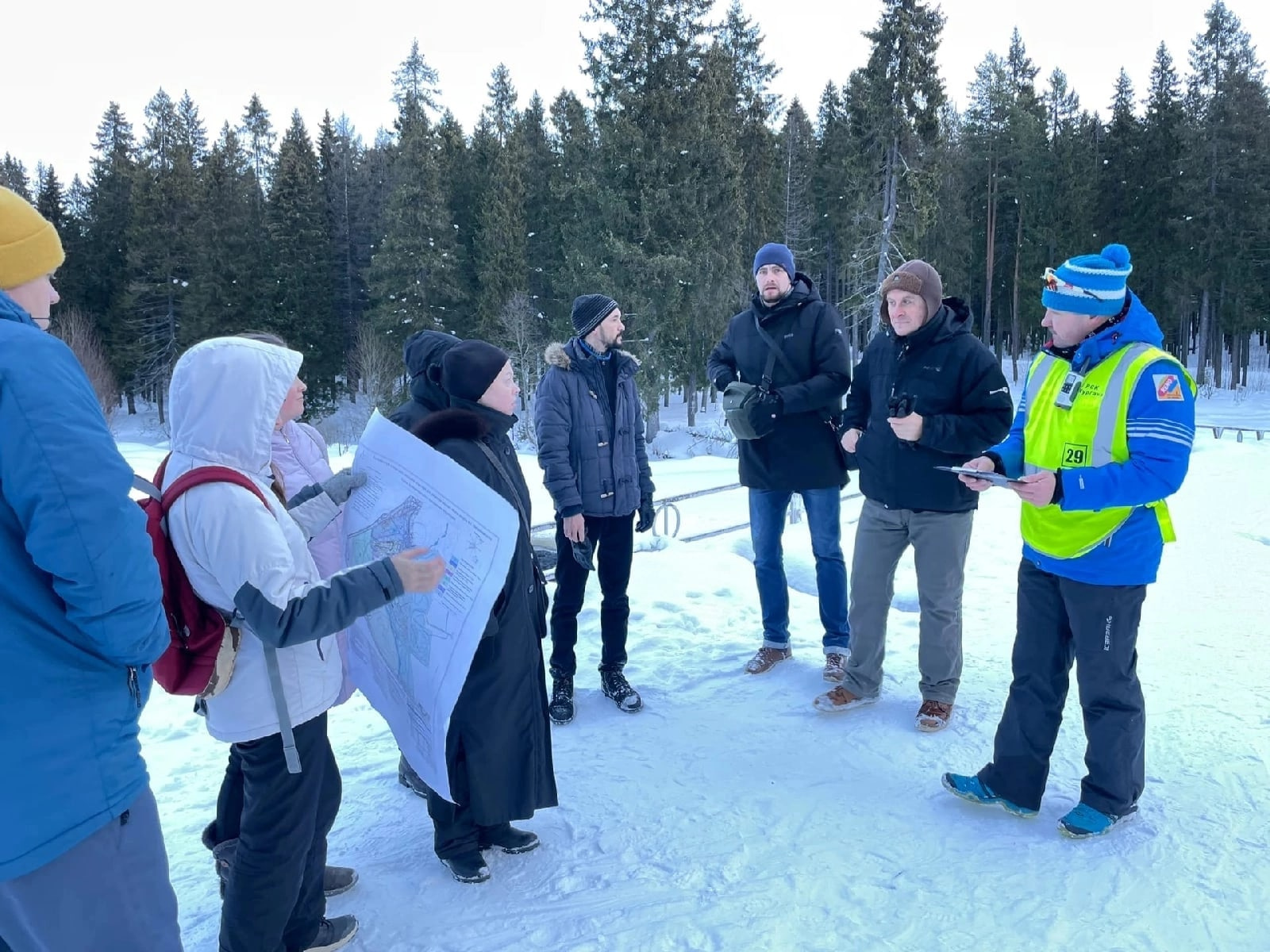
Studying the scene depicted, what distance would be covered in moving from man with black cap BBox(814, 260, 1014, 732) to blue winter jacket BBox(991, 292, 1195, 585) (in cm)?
83

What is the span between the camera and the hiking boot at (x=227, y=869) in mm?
2730

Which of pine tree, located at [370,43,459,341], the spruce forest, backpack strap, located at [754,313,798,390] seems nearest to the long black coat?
backpack strap, located at [754,313,798,390]

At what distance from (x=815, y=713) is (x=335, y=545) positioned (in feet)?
8.10

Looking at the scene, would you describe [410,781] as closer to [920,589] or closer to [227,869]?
[227,869]

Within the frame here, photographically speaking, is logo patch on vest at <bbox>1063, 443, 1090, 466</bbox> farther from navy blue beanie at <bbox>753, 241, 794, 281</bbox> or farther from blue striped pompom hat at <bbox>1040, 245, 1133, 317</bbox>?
navy blue beanie at <bbox>753, 241, 794, 281</bbox>

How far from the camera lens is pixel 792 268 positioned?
15.8 feet

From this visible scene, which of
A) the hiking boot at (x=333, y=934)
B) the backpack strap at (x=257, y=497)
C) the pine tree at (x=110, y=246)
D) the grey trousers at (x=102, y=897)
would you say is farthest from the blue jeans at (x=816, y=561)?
the pine tree at (x=110, y=246)

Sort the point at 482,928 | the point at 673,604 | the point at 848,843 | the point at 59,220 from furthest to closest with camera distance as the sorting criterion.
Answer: the point at 59,220 → the point at 673,604 → the point at 848,843 → the point at 482,928

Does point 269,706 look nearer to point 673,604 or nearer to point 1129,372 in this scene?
point 1129,372

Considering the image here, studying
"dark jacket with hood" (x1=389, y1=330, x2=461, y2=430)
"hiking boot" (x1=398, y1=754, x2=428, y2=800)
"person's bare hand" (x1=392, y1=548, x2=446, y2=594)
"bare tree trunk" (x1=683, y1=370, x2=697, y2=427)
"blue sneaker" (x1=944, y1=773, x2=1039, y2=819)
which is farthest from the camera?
"bare tree trunk" (x1=683, y1=370, x2=697, y2=427)

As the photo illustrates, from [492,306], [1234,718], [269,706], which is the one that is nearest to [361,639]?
[269,706]

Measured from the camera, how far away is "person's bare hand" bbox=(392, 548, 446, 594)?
2195 mm

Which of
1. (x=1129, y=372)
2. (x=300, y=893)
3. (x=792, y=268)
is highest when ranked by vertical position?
(x=792, y=268)

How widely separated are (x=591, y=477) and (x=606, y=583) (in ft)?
1.96
